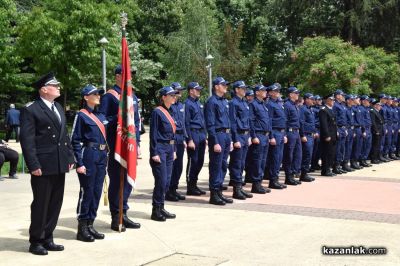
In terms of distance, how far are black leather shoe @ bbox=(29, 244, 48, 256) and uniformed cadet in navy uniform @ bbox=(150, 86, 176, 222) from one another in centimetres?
224

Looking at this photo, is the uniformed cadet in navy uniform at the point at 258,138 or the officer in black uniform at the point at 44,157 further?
the uniformed cadet in navy uniform at the point at 258,138

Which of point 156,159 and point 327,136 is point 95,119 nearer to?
point 156,159

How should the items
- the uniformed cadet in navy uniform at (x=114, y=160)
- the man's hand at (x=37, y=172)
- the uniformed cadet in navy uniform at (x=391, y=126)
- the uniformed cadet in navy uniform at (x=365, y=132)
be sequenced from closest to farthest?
the man's hand at (x=37, y=172), the uniformed cadet in navy uniform at (x=114, y=160), the uniformed cadet in navy uniform at (x=365, y=132), the uniformed cadet in navy uniform at (x=391, y=126)

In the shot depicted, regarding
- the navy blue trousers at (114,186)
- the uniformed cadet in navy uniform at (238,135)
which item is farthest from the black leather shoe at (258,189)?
the navy blue trousers at (114,186)

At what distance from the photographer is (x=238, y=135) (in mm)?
10883

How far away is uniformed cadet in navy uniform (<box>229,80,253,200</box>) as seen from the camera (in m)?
10.8

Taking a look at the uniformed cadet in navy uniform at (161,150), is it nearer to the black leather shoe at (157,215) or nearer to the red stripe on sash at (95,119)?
the black leather shoe at (157,215)

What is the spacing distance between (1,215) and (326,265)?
5267 mm

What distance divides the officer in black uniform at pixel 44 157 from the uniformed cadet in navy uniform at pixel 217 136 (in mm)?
3657

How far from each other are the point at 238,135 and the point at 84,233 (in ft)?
13.9

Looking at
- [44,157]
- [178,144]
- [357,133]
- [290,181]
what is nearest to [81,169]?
[44,157]

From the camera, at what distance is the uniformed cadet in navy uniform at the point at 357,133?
16.4 m

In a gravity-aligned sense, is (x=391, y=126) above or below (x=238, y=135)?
above

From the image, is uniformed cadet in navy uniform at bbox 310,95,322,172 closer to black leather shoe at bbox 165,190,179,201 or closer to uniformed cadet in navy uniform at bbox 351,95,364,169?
uniformed cadet in navy uniform at bbox 351,95,364,169
